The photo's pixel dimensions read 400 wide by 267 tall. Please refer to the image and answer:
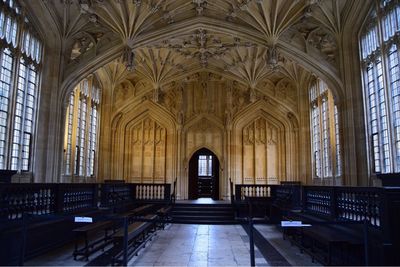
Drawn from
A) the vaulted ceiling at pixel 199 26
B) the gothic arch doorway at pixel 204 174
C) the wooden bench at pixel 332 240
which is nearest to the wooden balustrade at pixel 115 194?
the vaulted ceiling at pixel 199 26

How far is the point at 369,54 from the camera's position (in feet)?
38.7

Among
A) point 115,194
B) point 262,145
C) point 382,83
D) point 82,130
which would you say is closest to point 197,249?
point 115,194

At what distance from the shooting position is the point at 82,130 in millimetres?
16906

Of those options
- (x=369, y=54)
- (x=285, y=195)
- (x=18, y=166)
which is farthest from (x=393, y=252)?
(x=18, y=166)

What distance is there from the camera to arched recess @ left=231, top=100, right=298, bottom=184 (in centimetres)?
2003

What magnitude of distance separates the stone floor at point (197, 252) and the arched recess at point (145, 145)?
10.2m

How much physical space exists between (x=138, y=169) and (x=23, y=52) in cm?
1056

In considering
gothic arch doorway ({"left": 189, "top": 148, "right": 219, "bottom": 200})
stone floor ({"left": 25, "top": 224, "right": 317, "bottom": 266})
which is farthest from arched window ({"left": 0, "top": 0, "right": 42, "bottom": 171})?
gothic arch doorway ({"left": 189, "top": 148, "right": 219, "bottom": 200})

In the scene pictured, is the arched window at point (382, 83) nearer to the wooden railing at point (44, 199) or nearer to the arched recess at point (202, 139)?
the wooden railing at point (44, 199)

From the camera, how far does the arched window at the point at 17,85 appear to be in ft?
34.9

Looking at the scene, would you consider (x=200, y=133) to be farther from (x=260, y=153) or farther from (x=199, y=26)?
(x=199, y=26)

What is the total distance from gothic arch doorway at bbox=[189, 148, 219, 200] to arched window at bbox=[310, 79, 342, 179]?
252 inches

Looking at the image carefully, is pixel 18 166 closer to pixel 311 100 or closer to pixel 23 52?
pixel 23 52

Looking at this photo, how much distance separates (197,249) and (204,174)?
14.1 metres
